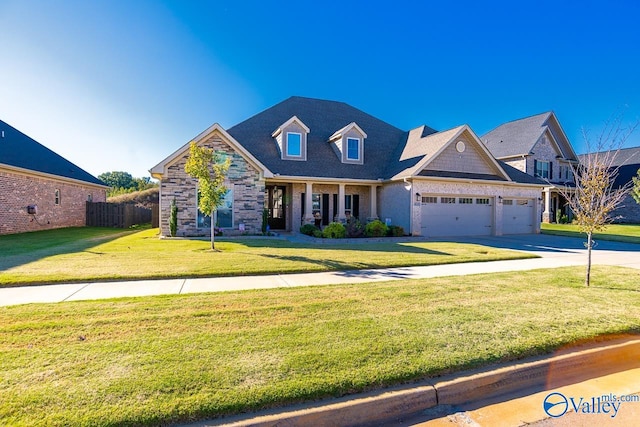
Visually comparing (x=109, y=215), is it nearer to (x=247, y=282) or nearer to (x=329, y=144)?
(x=329, y=144)

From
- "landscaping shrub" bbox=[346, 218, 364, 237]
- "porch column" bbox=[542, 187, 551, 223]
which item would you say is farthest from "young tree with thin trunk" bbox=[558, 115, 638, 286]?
"porch column" bbox=[542, 187, 551, 223]

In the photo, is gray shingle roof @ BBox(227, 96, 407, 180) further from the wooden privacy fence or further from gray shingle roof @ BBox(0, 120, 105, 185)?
gray shingle roof @ BBox(0, 120, 105, 185)

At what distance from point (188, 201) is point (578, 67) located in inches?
885

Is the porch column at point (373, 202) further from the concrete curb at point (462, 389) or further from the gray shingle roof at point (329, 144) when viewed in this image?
the concrete curb at point (462, 389)

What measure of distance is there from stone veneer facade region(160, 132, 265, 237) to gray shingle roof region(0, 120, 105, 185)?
8.23 meters

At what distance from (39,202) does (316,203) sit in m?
15.4

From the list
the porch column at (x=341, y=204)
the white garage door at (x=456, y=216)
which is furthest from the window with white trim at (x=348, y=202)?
the white garage door at (x=456, y=216)

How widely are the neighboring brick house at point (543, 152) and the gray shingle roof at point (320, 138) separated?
10583 millimetres

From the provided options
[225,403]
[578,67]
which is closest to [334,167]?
[578,67]

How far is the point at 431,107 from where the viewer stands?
25.7 m

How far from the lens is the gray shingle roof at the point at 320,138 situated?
17.6 m

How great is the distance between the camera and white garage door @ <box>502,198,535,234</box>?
62.2 feet

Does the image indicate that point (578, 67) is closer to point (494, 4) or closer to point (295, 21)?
point (494, 4)

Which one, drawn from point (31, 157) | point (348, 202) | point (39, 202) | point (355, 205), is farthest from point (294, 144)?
point (31, 157)
